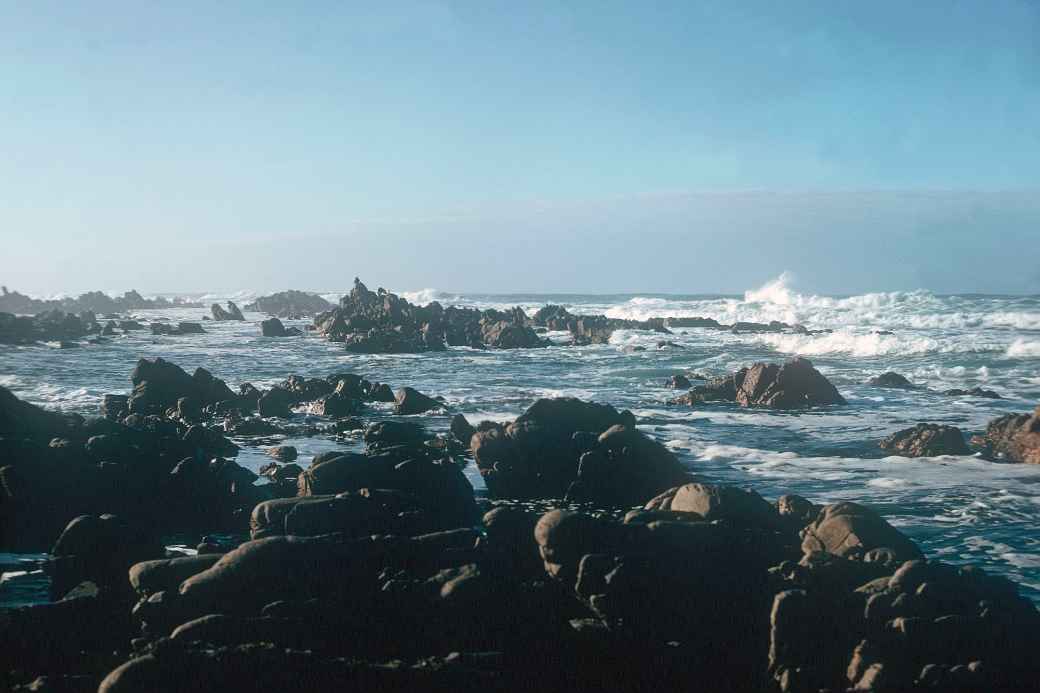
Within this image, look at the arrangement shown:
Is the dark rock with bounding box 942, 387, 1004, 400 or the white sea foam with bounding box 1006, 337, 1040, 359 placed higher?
the white sea foam with bounding box 1006, 337, 1040, 359

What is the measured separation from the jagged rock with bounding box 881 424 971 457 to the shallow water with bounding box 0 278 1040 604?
439 mm

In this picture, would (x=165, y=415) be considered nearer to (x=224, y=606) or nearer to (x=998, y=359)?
(x=224, y=606)

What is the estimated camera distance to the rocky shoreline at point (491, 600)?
694 cm

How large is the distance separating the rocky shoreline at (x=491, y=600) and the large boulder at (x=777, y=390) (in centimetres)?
1352

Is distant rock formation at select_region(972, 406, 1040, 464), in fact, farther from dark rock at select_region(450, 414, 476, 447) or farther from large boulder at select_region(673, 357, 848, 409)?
dark rock at select_region(450, 414, 476, 447)

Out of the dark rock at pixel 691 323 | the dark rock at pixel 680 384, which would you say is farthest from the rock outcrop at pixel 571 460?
the dark rock at pixel 691 323

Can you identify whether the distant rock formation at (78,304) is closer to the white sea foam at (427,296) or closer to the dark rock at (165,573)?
the white sea foam at (427,296)

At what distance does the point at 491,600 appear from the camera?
25.5 feet

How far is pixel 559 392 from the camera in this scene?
27.8 m

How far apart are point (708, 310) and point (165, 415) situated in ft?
228

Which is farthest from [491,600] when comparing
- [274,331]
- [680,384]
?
[274,331]

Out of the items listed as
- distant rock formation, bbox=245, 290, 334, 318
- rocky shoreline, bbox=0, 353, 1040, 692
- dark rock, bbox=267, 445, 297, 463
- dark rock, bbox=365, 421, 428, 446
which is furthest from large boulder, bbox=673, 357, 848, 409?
distant rock formation, bbox=245, 290, 334, 318

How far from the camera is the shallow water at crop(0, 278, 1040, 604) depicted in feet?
40.8

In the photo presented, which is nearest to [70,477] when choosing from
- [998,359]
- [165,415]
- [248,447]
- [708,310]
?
[248,447]
